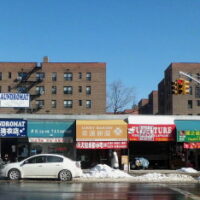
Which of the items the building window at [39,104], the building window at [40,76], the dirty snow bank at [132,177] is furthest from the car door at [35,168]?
the building window at [40,76]

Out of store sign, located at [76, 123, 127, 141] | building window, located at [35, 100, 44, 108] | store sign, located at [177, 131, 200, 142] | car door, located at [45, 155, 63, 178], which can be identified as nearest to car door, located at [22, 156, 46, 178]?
car door, located at [45, 155, 63, 178]

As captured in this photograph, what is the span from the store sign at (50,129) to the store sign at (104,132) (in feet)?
4.04

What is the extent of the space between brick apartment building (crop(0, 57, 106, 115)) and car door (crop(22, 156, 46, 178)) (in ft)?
207

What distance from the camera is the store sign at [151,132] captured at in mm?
30812

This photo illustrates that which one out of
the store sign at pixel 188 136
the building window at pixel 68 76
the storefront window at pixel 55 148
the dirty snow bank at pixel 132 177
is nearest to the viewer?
the dirty snow bank at pixel 132 177

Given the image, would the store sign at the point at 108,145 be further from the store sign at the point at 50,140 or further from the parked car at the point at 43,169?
the parked car at the point at 43,169

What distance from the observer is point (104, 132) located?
3081 centimetres

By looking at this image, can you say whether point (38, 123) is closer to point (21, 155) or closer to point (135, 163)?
point (21, 155)

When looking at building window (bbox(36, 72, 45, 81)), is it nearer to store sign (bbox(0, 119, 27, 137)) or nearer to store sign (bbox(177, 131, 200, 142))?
store sign (bbox(0, 119, 27, 137))

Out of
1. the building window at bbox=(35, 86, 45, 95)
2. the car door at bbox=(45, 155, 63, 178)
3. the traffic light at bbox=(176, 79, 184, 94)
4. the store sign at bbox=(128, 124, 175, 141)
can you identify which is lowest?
the car door at bbox=(45, 155, 63, 178)

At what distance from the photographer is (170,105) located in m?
99.2

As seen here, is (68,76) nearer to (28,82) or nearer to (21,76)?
(28,82)

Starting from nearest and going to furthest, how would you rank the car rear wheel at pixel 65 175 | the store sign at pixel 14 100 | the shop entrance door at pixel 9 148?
the car rear wheel at pixel 65 175, the shop entrance door at pixel 9 148, the store sign at pixel 14 100

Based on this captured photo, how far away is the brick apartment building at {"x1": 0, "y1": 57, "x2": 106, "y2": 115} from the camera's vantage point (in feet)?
290
